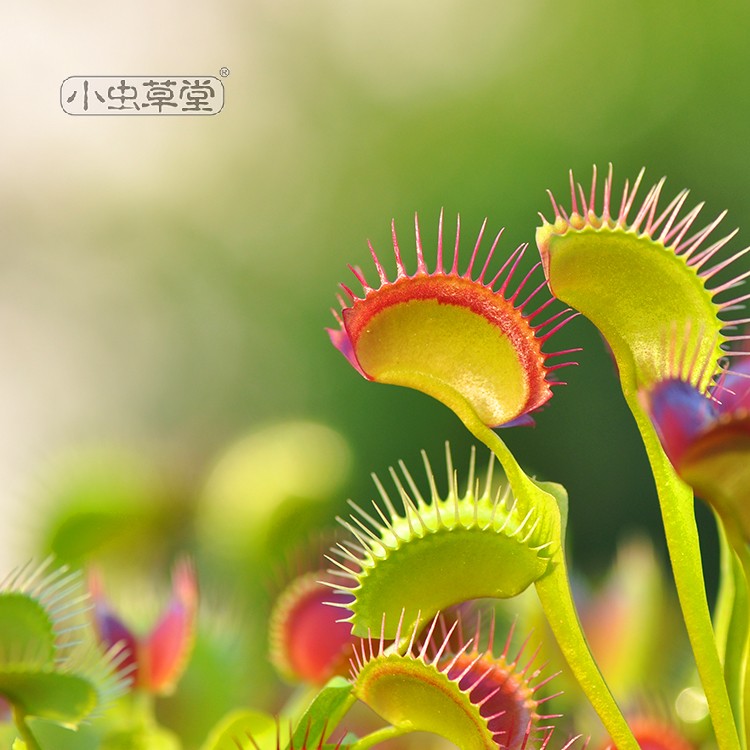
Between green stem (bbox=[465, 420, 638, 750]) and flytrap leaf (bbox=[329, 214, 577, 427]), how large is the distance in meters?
0.01

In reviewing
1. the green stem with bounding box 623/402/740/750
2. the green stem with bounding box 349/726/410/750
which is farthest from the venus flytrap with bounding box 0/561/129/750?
the green stem with bounding box 623/402/740/750

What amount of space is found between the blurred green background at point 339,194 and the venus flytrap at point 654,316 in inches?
125

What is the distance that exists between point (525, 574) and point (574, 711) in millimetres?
297

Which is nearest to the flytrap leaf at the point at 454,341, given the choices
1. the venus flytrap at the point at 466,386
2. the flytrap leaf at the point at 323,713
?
the venus flytrap at the point at 466,386

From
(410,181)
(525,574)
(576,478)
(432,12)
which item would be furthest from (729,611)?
(432,12)

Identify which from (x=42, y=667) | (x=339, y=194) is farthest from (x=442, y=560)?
(x=339, y=194)

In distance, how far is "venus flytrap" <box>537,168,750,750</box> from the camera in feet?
1.23

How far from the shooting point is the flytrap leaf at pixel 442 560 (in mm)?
361

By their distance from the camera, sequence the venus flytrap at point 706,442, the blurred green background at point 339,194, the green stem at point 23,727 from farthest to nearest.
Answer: the blurred green background at point 339,194, the green stem at point 23,727, the venus flytrap at point 706,442

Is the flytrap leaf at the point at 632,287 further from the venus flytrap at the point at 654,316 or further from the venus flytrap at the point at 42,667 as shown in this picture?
the venus flytrap at the point at 42,667

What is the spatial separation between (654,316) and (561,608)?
12 cm

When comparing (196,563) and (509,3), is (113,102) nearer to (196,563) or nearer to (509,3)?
(196,563)

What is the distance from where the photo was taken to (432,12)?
4.95 m

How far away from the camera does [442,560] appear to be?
1.19 feet
